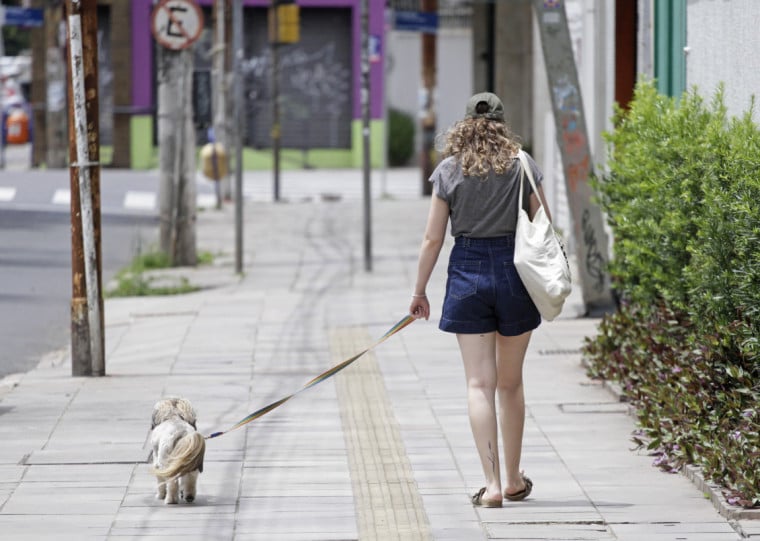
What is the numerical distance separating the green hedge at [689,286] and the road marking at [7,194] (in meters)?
17.3

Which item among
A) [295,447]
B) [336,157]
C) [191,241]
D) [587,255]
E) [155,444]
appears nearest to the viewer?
[155,444]

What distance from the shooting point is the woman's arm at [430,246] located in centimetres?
654

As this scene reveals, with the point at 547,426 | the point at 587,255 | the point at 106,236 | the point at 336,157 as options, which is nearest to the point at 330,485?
the point at 547,426

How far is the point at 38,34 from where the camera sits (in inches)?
1581

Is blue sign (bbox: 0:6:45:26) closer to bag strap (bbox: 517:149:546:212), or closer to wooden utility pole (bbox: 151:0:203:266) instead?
wooden utility pole (bbox: 151:0:203:266)

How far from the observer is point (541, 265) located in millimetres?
6375

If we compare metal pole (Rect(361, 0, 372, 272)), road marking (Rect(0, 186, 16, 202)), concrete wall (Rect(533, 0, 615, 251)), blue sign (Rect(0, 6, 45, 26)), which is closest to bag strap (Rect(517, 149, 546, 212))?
concrete wall (Rect(533, 0, 615, 251))

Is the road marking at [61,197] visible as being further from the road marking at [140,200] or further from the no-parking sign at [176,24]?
the no-parking sign at [176,24]

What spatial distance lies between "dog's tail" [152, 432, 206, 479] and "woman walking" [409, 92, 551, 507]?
112 centimetres

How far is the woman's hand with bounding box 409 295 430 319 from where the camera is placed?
263 inches

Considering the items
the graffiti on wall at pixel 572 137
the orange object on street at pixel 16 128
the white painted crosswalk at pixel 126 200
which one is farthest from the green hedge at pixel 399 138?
the graffiti on wall at pixel 572 137

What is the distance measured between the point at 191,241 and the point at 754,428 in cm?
1118

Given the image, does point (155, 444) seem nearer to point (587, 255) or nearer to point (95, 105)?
point (95, 105)

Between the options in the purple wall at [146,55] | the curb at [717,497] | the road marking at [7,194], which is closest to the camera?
the curb at [717,497]
